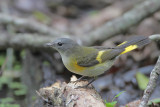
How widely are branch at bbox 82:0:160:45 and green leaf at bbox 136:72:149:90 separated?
4.37 ft

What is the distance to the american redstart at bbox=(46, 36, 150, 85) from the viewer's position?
13.8 ft

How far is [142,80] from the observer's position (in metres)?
5.60

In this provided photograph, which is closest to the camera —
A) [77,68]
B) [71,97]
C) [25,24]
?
[71,97]

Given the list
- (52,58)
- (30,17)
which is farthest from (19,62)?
(30,17)

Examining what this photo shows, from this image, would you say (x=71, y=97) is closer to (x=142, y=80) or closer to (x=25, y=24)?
(x=142, y=80)

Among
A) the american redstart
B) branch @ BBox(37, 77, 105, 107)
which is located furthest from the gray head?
branch @ BBox(37, 77, 105, 107)

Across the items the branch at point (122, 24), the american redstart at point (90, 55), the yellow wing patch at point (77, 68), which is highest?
the branch at point (122, 24)

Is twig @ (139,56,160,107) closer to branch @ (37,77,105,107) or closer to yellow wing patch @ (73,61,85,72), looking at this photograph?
branch @ (37,77,105,107)

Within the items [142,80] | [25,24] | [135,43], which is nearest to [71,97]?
[135,43]

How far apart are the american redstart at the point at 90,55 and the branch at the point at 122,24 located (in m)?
2.09

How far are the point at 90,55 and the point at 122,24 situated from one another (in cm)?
245

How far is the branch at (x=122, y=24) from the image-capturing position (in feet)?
20.9

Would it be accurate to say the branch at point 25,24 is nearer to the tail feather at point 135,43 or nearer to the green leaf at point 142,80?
the green leaf at point 142,80

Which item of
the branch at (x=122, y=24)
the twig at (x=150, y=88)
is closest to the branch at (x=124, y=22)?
the branch at (x=122, y=24)
